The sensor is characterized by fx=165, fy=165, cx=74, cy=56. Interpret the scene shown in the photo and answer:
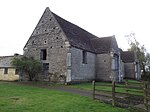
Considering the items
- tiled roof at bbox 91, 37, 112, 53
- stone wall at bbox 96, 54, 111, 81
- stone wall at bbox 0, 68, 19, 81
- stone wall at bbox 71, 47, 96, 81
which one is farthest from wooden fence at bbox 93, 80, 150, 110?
stone wall at bbox 0, 68, 19, 81

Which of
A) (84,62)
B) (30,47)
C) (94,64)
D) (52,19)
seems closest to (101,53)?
(94,64)

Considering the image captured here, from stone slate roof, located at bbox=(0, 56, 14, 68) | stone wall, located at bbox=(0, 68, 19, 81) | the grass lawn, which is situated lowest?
the grass lawn

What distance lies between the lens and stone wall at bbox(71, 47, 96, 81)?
2426cm

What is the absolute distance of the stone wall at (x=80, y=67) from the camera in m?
24.3

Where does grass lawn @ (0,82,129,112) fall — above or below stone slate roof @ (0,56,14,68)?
below

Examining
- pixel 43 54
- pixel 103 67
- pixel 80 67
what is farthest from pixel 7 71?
pixel 103 67

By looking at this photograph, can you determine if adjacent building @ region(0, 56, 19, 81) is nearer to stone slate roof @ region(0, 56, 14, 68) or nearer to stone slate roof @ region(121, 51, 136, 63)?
stone slate roof @ region(0, 56, 14, 68)

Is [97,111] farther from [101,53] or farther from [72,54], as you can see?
[101,53]

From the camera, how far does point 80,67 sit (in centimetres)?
2589

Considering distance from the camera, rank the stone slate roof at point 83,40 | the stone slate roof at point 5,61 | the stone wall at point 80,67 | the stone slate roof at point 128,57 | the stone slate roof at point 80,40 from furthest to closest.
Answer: the stone slate roof at point 128,57
the stone slate roof at point 5,61
the stone slate roof at point 83,40
the stone slate roof at point 80,40
the stone wall at point 80,67

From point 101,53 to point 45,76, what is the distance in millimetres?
10884

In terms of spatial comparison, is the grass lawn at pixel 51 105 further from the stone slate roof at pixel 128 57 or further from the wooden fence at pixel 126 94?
the stone slate roof at pixel 128 57

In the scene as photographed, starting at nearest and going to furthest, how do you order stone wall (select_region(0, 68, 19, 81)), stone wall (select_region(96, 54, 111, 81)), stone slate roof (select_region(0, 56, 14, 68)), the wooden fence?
the wooden fence
stone wall (select_region(96, 54, 111, 81))
stone wall (select_region(0, 68, 19, 81))
stone slate roof (select_region(0, 56, 14, 68))

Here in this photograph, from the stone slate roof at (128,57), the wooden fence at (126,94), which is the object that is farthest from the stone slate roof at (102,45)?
the wooden fence at (126,94)
